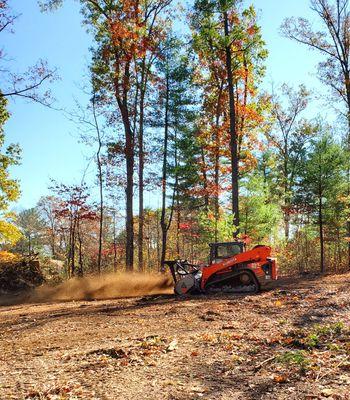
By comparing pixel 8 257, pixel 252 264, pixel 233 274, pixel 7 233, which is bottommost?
pixel 233 274

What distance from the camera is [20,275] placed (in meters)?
17.5

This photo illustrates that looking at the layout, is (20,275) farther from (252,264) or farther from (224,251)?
(252,264)

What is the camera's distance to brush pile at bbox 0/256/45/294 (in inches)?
671

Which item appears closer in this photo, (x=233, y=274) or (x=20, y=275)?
(x=233, y=274)

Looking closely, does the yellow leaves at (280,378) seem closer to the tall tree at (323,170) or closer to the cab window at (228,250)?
the cab window at (228,250)

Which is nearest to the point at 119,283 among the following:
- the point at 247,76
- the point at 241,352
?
the point at 241,352

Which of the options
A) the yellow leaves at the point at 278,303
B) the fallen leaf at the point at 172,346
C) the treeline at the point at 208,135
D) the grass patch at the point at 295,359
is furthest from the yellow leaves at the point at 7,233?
the grass patch at the point at 295,359

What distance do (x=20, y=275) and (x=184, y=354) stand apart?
45.0 ft

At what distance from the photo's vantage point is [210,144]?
27688 millimetres

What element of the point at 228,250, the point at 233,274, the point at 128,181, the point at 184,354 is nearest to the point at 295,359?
the point at 184,354

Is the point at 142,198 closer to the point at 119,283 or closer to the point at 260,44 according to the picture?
the point at 119,283

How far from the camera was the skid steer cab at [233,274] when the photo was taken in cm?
1243

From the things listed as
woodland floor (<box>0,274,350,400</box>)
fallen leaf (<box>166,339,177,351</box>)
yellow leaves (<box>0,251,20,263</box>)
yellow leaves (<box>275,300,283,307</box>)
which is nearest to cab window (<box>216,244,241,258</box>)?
yellow leaves (<box>275,300,283,307</box>)

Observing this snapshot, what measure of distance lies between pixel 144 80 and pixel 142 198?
22.9ft
